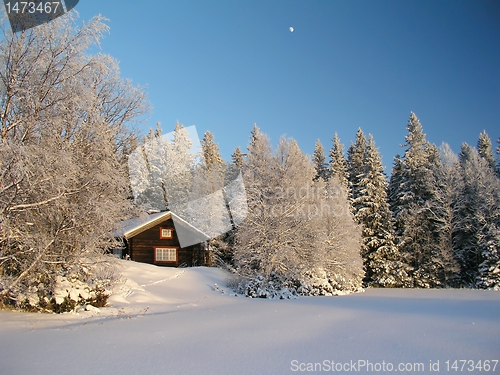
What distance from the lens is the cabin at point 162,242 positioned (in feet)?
94.7

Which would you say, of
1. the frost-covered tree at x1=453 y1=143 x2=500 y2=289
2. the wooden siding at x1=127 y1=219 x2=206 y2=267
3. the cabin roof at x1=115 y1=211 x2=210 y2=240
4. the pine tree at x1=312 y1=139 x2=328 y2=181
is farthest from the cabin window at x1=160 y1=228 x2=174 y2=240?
the frost-covered tree at x1=453 y1=143 x2=500 y2=289

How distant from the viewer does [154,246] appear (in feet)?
97.2

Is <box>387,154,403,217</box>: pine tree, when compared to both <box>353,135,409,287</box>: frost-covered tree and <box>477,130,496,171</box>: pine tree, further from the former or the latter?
<box>477,130,496,171</box>: pine tree

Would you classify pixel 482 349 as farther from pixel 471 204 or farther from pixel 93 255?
pixel 471 204

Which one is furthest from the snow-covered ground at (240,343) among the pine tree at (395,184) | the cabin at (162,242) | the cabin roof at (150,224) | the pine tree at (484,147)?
the pine tree at (484,147)

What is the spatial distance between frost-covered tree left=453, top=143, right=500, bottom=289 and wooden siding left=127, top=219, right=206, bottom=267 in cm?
2313

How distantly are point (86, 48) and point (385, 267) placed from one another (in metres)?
28.9

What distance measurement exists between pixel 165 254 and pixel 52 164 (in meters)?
22.9

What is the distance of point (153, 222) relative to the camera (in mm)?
29469

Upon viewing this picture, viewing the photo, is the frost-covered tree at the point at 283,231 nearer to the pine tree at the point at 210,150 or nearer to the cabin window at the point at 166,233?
the cabin window at the point at 166,233

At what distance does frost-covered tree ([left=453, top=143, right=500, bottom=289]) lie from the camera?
27.0 m

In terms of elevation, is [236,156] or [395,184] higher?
[236,156]

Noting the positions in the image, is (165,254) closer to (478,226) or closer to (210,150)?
(210,150)

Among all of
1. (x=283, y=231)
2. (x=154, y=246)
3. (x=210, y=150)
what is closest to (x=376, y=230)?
(x=283, y=231)
